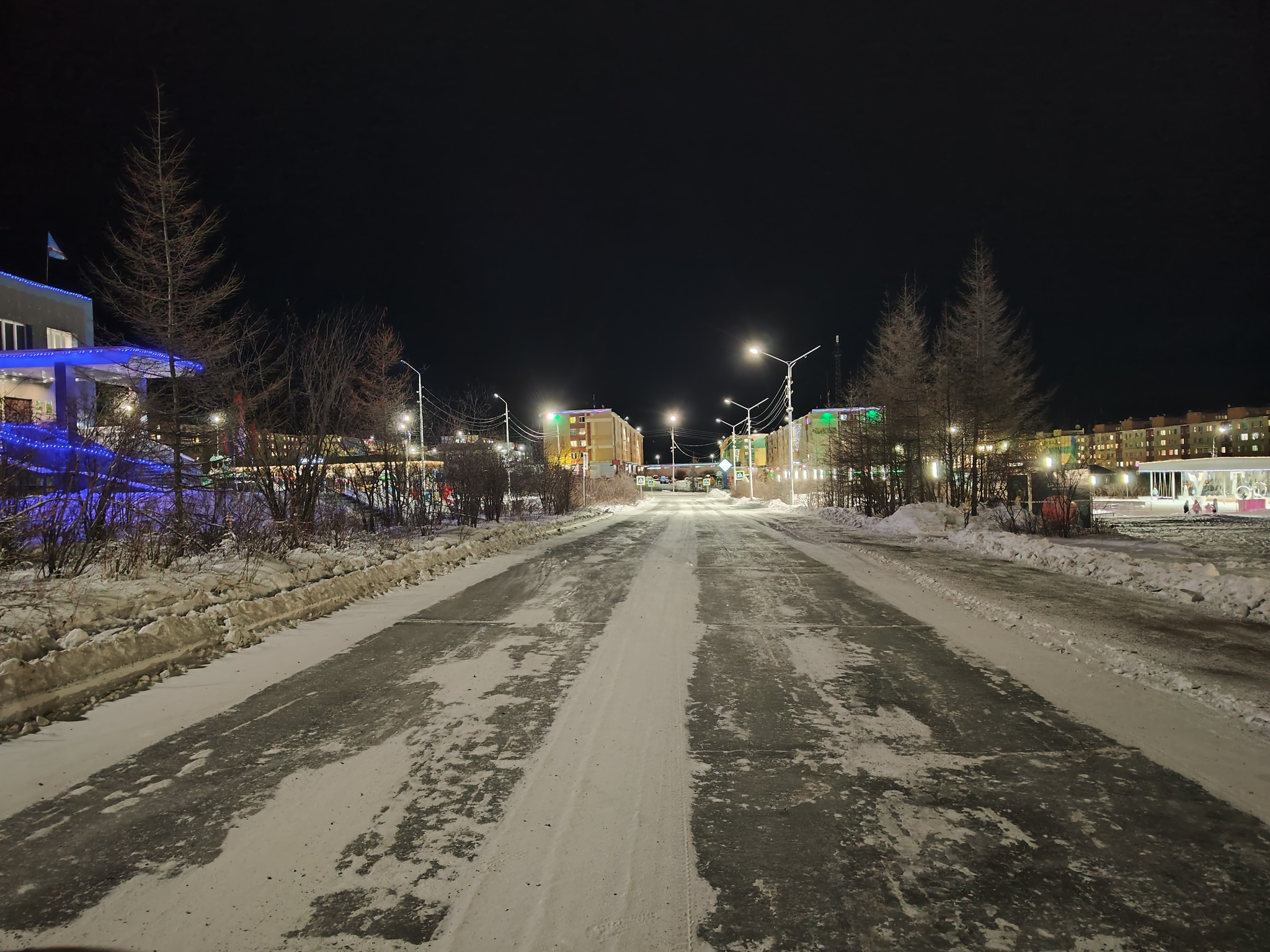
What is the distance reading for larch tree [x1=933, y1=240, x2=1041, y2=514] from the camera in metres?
25.7

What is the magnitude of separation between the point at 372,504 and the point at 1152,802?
1815 cm

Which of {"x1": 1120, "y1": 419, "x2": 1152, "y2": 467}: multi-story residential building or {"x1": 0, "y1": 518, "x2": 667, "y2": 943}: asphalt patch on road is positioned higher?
{"x1": 1120, "y1": 419, "x2": 1152, "y2": 467}: multi-story residential building

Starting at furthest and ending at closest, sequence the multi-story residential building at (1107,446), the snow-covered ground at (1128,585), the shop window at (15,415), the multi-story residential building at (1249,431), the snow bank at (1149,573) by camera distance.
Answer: the multi-story residential building at (1107,446) < the multi-story residential building at (1249,431) < the shop window at (15,415) < the snow bank at (1149,573) < the snow-covered ground at (1128,585)

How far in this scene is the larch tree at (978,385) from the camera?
84.3 ft

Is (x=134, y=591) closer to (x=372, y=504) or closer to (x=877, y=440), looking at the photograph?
(x=372, y=504)

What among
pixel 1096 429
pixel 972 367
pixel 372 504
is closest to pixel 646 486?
pixel 972 367

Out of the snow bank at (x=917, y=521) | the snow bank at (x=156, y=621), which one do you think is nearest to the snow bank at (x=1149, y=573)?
the snow bank at (x=917, y=521)

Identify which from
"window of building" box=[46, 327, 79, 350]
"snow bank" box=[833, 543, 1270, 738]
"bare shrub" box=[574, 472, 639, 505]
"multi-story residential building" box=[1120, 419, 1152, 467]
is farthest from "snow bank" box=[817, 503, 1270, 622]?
"multi-story residential building" box=[1120, 419, 1152, 467]

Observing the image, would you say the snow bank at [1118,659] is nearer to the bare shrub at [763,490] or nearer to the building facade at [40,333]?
the building facade at [40,333]

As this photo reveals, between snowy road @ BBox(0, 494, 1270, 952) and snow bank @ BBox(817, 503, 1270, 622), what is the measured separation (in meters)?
5.18

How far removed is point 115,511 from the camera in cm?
1030

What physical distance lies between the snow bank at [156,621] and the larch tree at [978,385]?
2183 centimetres

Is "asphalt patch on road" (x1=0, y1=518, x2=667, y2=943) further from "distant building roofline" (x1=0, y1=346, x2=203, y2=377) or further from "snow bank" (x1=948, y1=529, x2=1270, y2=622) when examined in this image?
"distant building roofline" (x1=0, y1=346, x2=203, y2=377)

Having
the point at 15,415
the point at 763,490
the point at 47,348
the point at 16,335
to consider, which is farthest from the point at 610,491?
the point at 15,415
